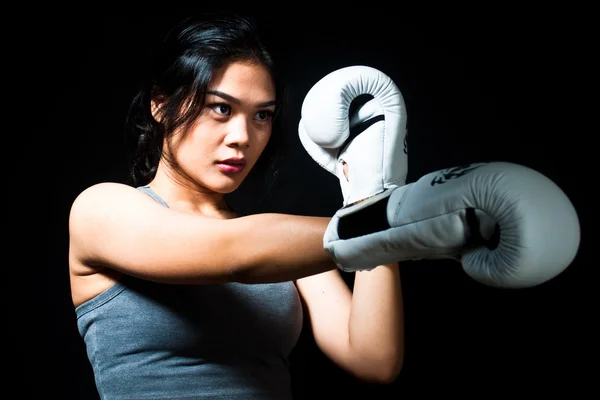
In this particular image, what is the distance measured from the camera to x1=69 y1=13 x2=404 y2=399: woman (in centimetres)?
122

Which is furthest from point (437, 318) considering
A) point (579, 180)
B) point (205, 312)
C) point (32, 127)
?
point (32, 127)

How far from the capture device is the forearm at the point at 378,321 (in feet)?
4.58

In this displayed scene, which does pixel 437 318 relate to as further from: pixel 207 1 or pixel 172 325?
pixel 207 1

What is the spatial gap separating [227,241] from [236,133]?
0.50m

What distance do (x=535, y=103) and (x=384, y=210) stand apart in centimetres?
123

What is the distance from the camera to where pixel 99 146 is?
1.91 m

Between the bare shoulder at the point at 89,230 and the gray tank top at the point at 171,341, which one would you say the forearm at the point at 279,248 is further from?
the gray tank top at the point at 171,341

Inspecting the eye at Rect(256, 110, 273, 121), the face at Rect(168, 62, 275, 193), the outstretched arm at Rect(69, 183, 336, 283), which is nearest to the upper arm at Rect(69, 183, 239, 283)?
the outstretched arm at Rect(69, 183, 336, 283)

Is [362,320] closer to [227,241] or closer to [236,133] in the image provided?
[236,133]

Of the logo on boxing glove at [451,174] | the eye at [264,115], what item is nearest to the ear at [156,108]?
the eye at [264,115]

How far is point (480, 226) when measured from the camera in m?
0.71

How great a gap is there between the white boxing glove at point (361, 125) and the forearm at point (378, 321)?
0.26 metres

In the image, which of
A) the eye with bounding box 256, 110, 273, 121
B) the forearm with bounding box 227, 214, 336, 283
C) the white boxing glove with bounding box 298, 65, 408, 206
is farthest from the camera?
the eye with bounding box 256, 110, 273, 121

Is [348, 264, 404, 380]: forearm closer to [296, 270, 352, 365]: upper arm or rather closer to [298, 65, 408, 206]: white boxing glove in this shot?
[296, 270, 352, 365]: upper arm
